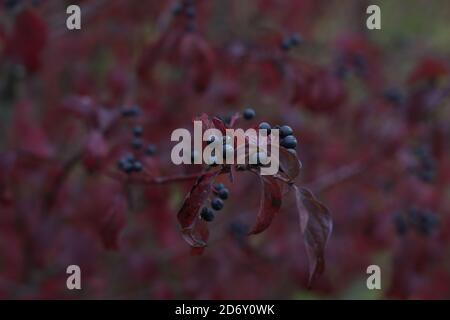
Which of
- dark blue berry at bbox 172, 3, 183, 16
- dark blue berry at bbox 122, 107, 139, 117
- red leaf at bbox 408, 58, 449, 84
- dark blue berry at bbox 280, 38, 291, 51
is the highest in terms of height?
dark blue berry at bbox 172, 3, 183, 16

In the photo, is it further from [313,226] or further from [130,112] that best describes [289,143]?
[130,112]

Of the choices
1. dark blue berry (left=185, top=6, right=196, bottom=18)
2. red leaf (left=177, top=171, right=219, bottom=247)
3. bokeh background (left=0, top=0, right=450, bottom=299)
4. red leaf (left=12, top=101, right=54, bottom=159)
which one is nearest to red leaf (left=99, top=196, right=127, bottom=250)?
bokeh background (left=0, top=0, right=450, bottom=299)

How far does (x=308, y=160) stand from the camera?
4211mm

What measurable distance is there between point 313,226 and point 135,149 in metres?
0.99

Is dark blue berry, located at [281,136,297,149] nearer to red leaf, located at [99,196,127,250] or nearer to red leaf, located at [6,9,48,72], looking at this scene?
red leaf, located at [99,196,127,250]

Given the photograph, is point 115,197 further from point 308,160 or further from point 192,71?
point 308,160

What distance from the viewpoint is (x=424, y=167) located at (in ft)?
11.5

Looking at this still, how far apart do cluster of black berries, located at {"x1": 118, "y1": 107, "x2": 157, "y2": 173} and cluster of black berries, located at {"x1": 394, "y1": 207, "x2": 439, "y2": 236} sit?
1417 mm

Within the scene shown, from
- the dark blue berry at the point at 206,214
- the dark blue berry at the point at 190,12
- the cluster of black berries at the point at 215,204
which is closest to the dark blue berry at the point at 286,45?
the dark blue berry at the point at 190,12

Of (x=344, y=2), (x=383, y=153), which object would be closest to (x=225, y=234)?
(x=383, y=153)

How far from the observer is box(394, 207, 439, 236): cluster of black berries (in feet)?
11.0

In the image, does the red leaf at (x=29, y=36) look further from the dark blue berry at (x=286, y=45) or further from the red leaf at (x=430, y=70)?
the red leaf at (x=430, y=70)

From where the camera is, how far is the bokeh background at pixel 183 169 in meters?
3.04
